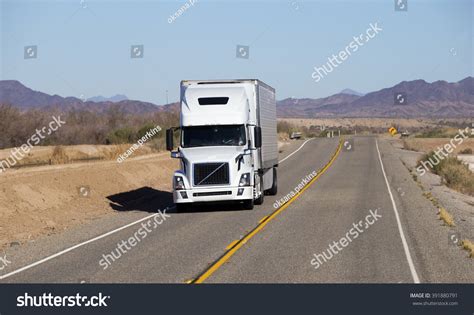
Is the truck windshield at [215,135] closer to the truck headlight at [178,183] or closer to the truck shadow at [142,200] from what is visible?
the truck headlight at [178,183]

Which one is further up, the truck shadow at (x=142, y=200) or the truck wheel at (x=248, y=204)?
the truck wheel at (x=248, y=204)

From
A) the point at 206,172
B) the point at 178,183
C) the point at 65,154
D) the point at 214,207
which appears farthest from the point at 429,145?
the point at 178,183

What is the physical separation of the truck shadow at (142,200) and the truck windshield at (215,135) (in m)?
2.95

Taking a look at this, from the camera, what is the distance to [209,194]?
2534 centimetres

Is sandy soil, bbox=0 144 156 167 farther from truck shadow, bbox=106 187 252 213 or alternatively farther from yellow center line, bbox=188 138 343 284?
yellow center line, bbox=188 138 343 284

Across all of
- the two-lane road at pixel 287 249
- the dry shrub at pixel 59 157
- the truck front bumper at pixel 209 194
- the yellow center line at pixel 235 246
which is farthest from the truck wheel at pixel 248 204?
the dry shrub at pixel 59 157

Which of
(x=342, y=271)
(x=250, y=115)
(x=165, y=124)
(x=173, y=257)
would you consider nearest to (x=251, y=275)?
(x=342, y=271)

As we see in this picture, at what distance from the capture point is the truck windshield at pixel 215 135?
26.4m

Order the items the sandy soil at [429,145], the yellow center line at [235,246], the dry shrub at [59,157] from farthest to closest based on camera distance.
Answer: the sandy soil at [429,145] → the dry shrub at [59,157] → the yellow center line at [235,246]

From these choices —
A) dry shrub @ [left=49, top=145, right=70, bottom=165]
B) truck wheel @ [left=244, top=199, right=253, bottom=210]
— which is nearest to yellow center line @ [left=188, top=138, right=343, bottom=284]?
truck wheel @ [left=244, top=199, right=253, bottom=210]
